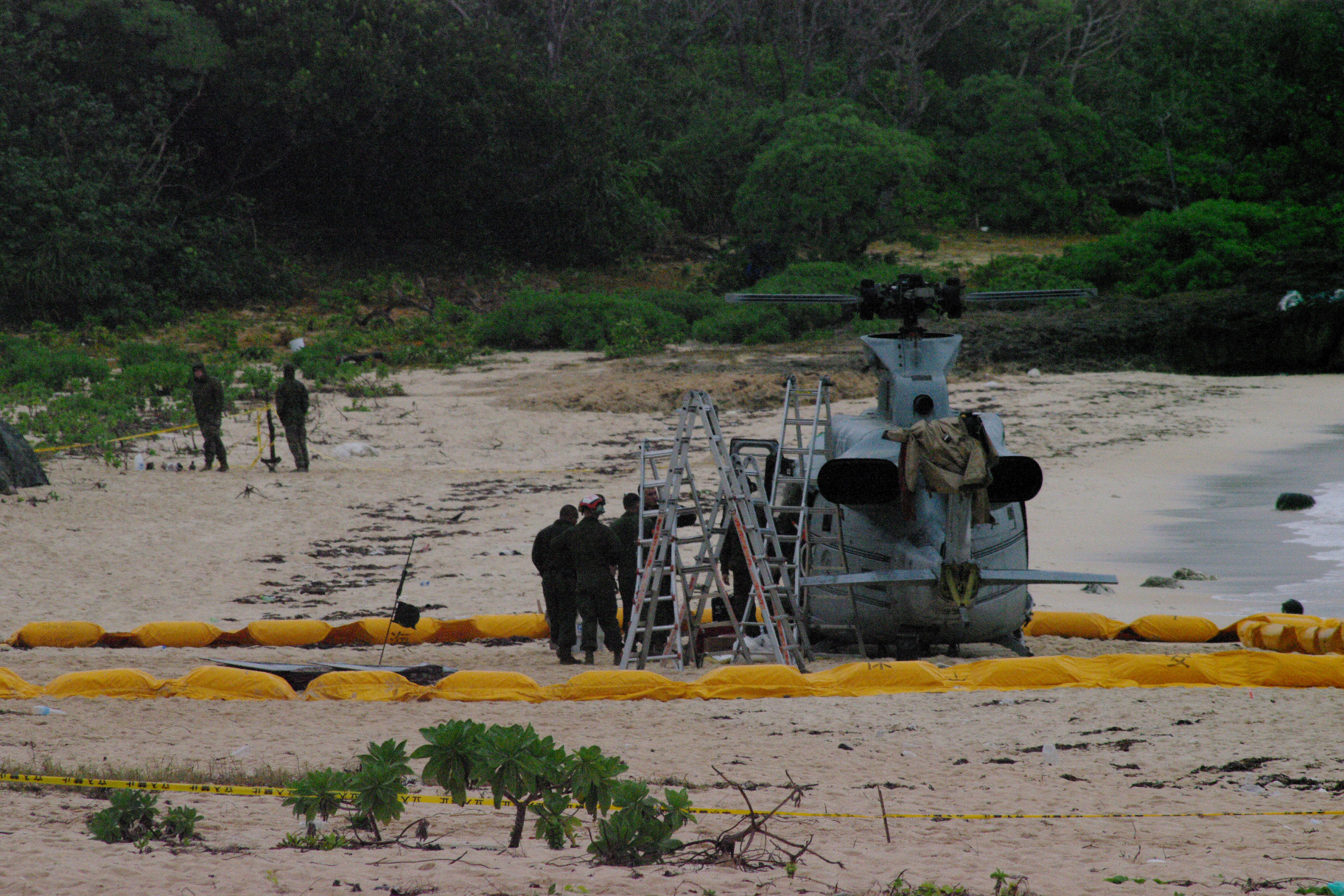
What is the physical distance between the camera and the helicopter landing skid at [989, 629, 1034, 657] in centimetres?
1053

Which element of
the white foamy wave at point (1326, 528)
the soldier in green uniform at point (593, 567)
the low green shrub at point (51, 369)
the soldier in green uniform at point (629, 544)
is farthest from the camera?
the low green shrub at point (51, 369)

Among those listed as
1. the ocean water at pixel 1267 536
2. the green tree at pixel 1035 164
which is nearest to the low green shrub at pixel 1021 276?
the green tree at pixel 1035 164

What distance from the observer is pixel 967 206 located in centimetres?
4906

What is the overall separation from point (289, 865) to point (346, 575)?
9.70m

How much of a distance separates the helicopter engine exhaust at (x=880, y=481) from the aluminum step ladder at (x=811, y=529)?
769 mm

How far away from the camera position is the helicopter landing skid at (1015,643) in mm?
10531

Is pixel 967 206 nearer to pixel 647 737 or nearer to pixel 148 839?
pixel 647 737

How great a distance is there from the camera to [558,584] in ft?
35.9

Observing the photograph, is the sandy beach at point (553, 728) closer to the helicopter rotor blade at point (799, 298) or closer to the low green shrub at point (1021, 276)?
the helicopter rotor blade at point (799, 298)

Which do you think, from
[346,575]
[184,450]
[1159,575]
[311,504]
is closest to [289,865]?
[346,575]

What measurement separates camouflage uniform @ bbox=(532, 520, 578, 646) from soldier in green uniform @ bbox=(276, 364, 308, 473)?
31.7ft

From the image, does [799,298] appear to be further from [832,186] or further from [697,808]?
[832,186]

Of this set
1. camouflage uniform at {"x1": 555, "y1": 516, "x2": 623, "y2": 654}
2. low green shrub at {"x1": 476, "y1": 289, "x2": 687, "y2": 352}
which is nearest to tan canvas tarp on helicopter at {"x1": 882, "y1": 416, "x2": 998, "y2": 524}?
camouflage uniform at {"x1": 555, "y1": 516, "x2": 623, "y2": 654}

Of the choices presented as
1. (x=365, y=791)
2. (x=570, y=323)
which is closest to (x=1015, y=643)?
(x=365, y=791)
